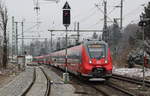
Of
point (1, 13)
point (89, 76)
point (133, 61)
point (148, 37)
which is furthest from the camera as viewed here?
point (148, 37)

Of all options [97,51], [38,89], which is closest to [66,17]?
[97,51]

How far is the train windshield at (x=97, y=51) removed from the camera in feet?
79.9

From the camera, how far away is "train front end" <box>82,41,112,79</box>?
2381 cm

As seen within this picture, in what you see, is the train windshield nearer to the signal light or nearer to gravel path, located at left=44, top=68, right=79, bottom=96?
the signal light

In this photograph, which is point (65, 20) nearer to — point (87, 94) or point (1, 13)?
point (87, 94)

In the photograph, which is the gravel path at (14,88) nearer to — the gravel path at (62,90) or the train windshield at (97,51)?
the gravel path at (62,90)

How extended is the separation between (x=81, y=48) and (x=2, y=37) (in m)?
20.7

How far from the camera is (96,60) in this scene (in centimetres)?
2412

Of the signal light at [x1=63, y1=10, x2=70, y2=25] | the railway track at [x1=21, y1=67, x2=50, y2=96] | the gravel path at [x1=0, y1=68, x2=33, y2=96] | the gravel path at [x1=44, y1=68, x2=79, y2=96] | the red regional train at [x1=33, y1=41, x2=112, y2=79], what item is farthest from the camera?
the signal light at [x1=63, y1=10, x2=70, y2=25]

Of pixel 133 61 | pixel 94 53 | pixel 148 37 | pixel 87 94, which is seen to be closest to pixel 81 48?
pixel 94 53

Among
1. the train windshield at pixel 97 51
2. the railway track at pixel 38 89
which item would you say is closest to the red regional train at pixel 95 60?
the train windshield at pixel 97 51

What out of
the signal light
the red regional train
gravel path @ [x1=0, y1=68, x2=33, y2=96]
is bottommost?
gravel path @ [x1=0, y1=68, x2=33, y2=96]

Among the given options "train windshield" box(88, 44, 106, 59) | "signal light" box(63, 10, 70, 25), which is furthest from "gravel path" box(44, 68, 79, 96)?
"signal light" box(63, 10, 70, 25)

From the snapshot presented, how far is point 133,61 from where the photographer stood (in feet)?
146
